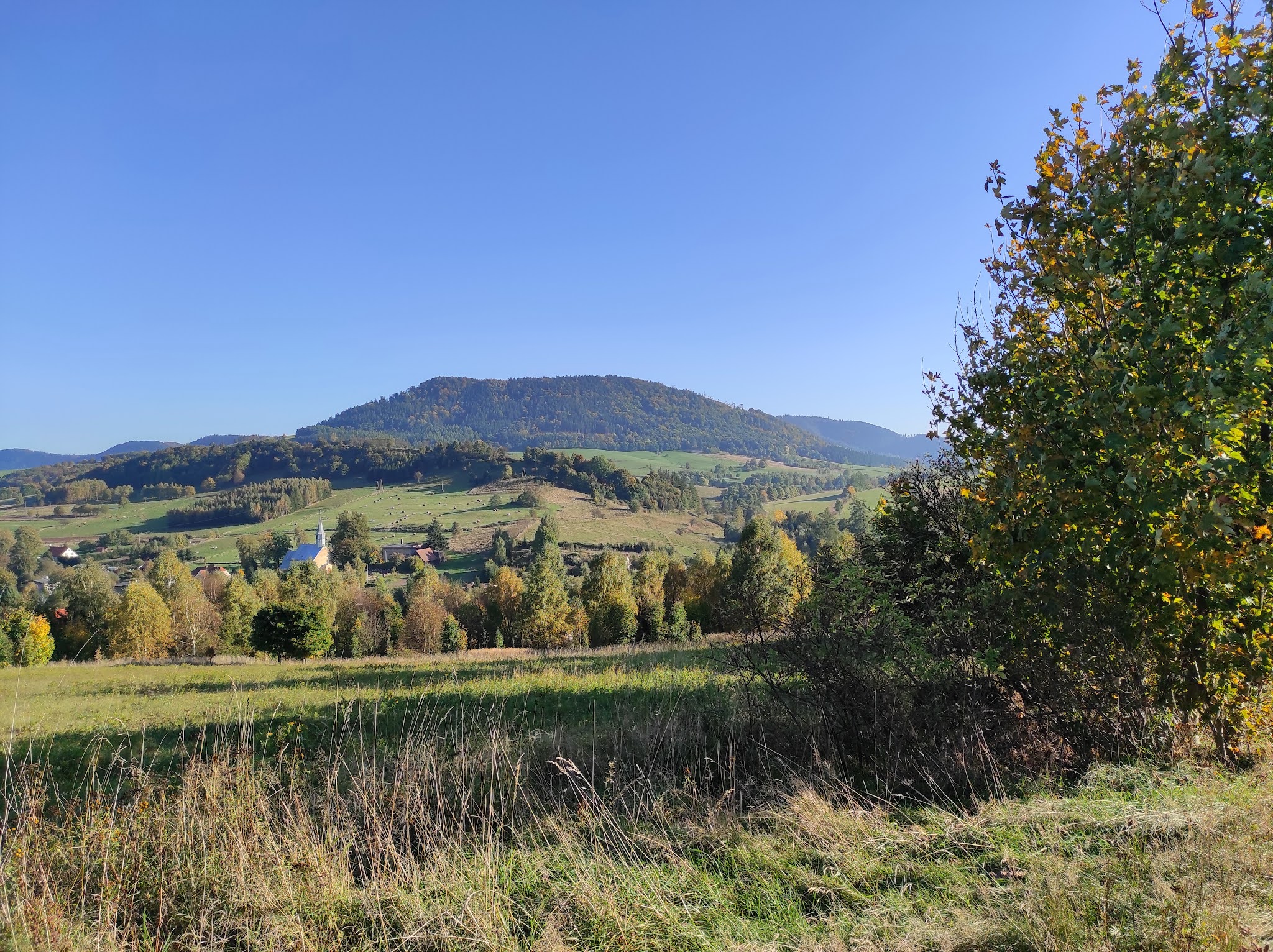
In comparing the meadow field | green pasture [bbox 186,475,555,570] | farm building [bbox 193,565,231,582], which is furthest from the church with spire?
the meadow field

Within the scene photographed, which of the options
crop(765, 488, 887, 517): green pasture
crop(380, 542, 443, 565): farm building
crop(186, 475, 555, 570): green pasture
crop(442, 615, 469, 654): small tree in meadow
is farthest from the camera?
crop(765, 488, 887, 517): green pasture

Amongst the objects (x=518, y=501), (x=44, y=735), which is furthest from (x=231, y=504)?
(x=44, y=735)

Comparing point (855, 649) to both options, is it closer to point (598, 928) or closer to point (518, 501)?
point (598, 928)

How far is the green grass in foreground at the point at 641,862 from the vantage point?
292cm

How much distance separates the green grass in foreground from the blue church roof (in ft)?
308

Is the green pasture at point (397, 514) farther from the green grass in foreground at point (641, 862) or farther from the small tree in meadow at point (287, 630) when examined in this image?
the green grass in foreground at point (641, 862)

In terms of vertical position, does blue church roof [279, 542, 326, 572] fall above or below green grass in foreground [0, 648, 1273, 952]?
below

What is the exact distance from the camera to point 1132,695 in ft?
15.5

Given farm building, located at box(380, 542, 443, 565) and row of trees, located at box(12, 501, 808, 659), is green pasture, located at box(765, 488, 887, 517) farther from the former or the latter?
row of trees, located at box(12, 501, 808, 659)

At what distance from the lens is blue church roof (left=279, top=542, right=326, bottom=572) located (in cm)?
8975

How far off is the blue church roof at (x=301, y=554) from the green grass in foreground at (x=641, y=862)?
9388 centimetres

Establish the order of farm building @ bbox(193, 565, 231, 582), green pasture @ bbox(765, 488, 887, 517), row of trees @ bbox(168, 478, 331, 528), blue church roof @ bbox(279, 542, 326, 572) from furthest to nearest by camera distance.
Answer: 1. green pasture @ bbox(765, 488, 887, 517)
2. row of trees @ bbox(168, 478, 331, 528)
3. blue church roof @ bbox(279, 542, 326, 572)
4. farm building @ bbox(193, 565, 231, 582)

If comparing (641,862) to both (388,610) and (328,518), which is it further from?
(328,518)

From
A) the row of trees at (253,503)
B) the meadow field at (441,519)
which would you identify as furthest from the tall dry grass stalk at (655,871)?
the row of trees at (253,503)
